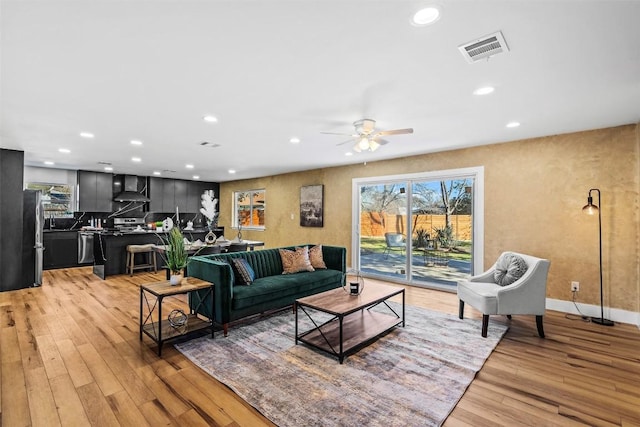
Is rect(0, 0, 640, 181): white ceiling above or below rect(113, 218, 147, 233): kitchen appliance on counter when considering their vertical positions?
above

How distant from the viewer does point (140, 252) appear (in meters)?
6.54

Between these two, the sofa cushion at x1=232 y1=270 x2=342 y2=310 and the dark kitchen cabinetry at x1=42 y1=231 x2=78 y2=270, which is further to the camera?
the dark kitchen cabinetry at x1=42 y1=231 x2=78 y2=270

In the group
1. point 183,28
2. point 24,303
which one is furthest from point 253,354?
point 24,303

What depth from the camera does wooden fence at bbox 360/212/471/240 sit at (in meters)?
5.11

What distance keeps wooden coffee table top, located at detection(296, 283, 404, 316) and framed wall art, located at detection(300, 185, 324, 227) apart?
11.9ft

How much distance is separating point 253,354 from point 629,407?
2905 millimetres

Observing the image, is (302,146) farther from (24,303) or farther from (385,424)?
(24,303)

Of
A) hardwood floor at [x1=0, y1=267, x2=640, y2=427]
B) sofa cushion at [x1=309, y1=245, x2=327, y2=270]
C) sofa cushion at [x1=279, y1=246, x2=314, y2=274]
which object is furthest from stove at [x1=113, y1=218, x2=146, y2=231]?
sofa cushion at [x1=309, y1=245, x2=327, y2=270]

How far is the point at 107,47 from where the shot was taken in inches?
80.0

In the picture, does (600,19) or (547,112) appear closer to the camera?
(600,19)

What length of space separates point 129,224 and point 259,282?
6695mm

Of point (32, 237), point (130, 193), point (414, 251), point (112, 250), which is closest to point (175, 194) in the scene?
point (130, 193)

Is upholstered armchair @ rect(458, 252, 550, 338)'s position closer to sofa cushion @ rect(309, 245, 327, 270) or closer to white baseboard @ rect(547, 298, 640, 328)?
white baseboard @ rect(547, 298, 640, 328)

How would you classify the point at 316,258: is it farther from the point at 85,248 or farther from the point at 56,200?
the point at 56,200
